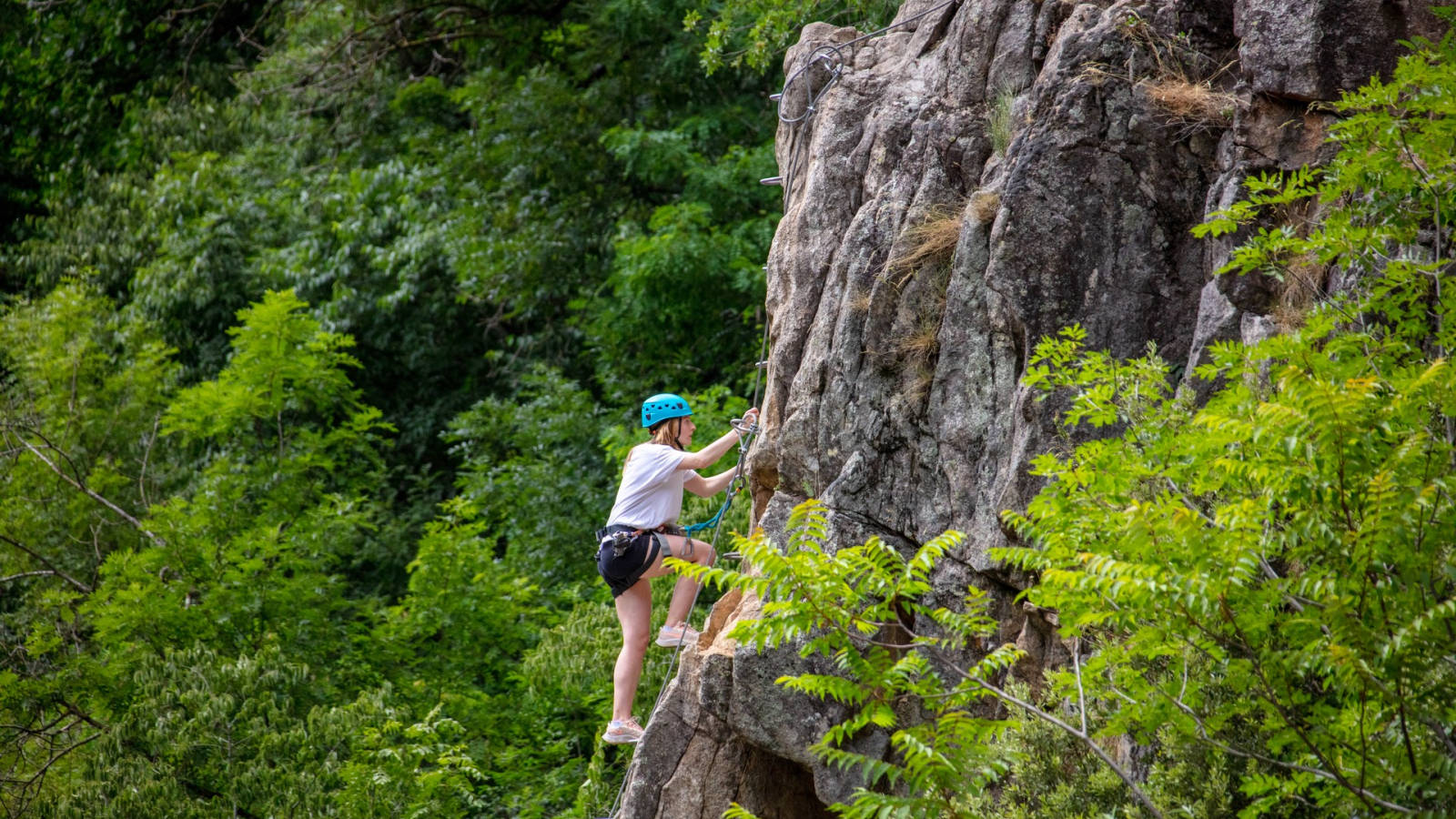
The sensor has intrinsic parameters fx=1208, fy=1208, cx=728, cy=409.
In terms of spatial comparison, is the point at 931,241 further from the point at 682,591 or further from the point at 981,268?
the point at 682,591

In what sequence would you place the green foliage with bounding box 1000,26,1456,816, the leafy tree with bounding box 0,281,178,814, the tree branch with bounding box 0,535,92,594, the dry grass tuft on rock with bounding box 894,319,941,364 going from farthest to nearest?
the tree branch with bounding box 0,535,92,594 < the leafy tree with bounding box 0,281,178,814 < the dry grass tuft on rock with bounding box 894,319,941,364 < the green foliage with bounding box 1000,26,1456,816

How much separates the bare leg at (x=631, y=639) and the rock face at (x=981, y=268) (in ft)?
1.54

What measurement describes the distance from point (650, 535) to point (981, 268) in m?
2.51

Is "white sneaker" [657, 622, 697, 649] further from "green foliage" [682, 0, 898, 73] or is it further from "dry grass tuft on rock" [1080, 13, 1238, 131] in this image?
"green foliage" [682, 0, 898, 73]

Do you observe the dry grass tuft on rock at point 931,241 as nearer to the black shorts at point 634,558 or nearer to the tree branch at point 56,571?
the black shorts at point 634,558

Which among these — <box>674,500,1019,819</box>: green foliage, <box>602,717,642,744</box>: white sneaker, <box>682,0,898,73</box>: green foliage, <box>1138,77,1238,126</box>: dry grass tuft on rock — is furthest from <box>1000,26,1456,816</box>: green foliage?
<box>682,0,898,73</box>: green foliage

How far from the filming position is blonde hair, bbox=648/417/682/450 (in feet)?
24.4

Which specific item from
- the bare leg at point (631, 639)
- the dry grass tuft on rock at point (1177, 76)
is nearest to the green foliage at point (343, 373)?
the bare leg at point (631, 639)

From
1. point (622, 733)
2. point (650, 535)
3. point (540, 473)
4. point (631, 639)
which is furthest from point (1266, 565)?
point (540, 473)

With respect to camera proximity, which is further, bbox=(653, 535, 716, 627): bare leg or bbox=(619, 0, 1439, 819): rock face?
bbox=(653, 535, 716, 627): bare leg

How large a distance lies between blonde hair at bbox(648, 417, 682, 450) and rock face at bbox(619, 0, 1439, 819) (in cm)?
52

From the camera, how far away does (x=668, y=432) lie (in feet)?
24.5

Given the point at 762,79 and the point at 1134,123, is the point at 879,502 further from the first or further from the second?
the point at 762,79

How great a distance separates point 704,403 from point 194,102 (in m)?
13.2
